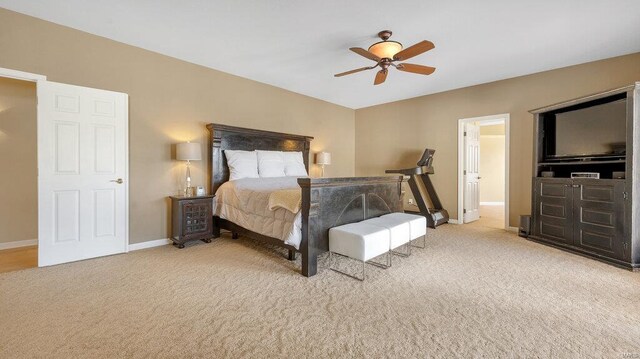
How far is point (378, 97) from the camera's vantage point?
5.95 meters

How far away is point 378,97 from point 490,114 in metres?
2.24

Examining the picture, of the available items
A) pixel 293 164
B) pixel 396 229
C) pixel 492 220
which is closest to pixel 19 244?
pixel 293 164

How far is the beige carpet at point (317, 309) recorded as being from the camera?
5.10 feet

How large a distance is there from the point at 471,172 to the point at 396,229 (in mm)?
3639

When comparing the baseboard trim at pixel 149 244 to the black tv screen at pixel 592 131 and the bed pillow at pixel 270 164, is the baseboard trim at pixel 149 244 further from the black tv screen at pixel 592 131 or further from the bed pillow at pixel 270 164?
the black tv screen at pixel 592 131

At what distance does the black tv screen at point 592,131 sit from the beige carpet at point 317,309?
4.87 ft

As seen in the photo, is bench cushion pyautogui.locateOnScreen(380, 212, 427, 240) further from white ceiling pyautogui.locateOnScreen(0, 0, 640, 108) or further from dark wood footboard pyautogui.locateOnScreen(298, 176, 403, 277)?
white ceiling pyautogui.locateOnScreen(0, 0, 640, 108)

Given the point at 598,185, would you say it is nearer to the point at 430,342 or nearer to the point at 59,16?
the point at 430,342

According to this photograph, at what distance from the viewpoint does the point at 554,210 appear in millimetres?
3650

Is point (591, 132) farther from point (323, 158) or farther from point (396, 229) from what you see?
point (323, 158)

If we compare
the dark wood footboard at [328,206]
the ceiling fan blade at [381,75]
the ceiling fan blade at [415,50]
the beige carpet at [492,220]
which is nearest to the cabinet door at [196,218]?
the dark wood footboard at [328,206]

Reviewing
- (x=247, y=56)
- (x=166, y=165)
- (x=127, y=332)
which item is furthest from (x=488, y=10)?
(x=166, y=165)

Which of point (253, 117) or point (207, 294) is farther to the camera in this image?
point (253, 117)

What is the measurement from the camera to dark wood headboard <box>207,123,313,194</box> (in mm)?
4195
